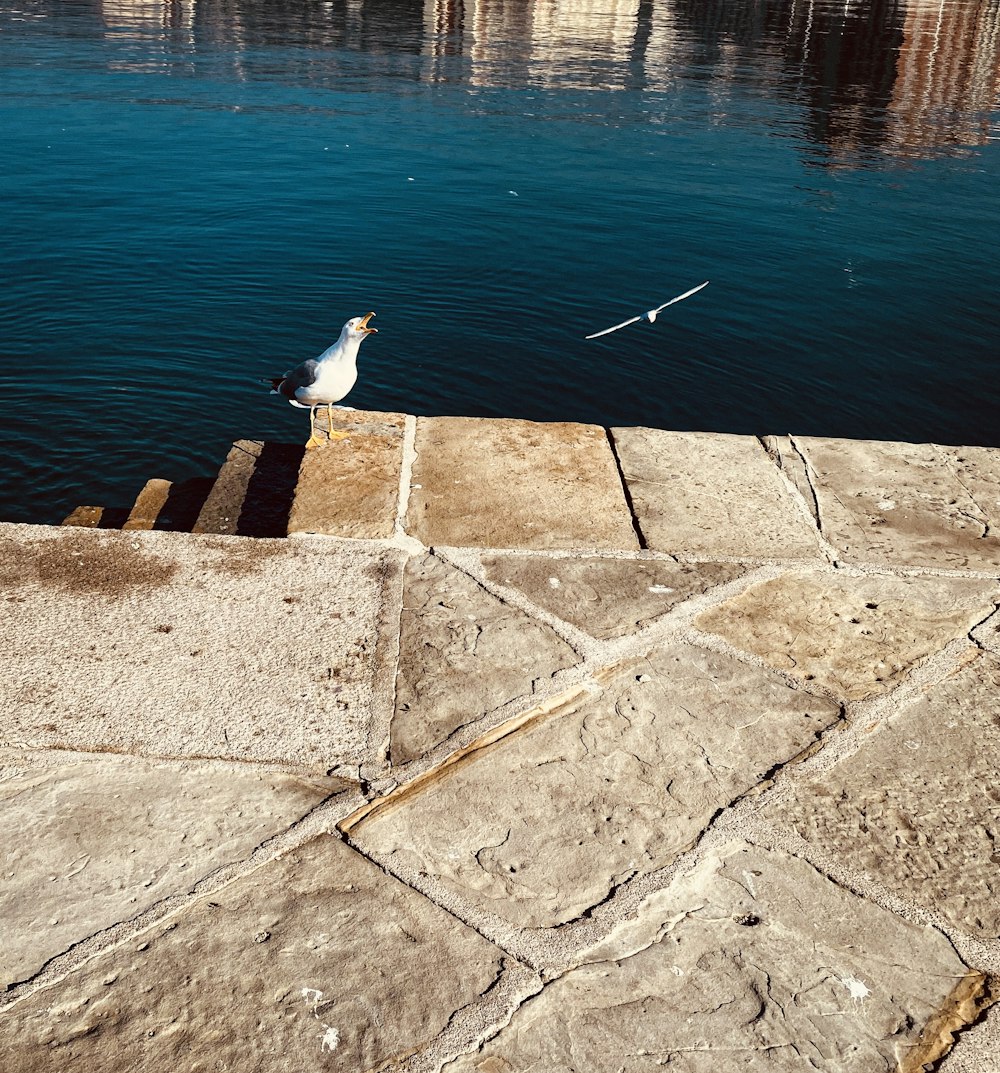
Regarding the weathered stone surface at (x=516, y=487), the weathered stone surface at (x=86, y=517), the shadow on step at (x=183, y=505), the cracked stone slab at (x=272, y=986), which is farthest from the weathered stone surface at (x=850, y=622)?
the weathered stone surface at (x=86, y=517)

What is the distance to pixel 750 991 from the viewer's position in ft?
8.88

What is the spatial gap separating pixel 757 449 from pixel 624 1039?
3.54 m

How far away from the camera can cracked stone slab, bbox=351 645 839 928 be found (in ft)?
9.87

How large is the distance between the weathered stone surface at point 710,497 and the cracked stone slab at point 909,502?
0.21 m

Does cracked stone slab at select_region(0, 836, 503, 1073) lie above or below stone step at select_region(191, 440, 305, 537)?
above

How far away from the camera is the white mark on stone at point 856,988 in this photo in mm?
2701

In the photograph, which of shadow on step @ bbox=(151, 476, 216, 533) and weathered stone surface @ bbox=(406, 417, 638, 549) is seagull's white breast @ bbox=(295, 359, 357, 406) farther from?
shadow on step @ bbox=(151, 476, 216, 533)

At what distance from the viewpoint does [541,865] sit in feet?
9.98

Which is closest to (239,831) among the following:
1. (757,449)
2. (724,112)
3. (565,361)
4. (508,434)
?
(508,434)

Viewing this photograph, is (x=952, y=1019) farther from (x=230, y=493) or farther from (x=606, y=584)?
(x=230, y=493)

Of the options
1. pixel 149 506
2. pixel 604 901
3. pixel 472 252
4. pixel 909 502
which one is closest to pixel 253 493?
pixel 149 506

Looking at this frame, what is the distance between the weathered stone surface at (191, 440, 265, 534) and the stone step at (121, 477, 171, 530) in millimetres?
721

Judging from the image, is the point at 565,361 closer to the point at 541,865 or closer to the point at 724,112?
the point at 541,865

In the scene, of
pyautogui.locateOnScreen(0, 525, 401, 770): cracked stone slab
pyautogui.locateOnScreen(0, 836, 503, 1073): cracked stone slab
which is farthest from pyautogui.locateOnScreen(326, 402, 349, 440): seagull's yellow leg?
pyautogui.locateOnScreen(0, 836, 503, 1073): cracked stone slab
